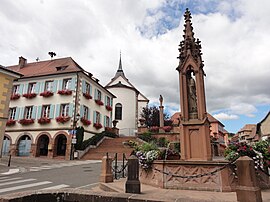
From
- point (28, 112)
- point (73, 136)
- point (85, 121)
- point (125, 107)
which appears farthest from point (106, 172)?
point (125, 107)

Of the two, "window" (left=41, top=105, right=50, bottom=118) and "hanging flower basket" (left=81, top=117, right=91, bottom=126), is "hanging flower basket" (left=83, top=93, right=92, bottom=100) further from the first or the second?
"window" (left=41, top=105, right=50, bottom=118)

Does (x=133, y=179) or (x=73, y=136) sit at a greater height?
(x=73, y=136)

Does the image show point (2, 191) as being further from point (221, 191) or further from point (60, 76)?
point (60, 76)

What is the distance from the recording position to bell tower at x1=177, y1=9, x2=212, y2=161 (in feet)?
24.9

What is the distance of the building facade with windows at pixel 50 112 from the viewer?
24844mm

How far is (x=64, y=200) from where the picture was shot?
465 cm

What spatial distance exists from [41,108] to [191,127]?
22.6 m

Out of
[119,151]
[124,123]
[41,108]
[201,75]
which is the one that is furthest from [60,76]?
[201,75]

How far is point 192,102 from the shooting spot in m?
8.48

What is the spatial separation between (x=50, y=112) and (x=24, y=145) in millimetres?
5079

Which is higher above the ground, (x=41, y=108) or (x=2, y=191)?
(x=41, y=108)

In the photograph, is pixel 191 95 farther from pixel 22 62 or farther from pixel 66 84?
pixel 22 62

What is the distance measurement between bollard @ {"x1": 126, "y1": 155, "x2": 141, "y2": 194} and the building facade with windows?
1896 cm

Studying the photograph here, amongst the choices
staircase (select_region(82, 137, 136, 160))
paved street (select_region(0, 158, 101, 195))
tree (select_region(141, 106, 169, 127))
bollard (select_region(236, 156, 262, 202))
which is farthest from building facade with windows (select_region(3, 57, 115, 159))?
bollard (select_region(236, 156, 262, 202))
